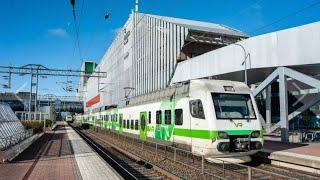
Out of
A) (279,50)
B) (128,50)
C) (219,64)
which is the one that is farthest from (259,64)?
(128,50)

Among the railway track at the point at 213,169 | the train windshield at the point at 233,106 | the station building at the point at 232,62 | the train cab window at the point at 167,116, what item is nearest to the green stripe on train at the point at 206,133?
the train windshield at the point at 233,106

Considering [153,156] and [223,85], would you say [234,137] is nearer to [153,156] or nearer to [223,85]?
[223,85]

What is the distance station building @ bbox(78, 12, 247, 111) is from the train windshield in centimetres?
2187

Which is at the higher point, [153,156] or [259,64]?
[259,64]

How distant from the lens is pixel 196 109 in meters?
14.3

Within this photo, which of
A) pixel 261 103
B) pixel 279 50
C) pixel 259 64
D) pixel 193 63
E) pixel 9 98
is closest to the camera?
pixel 279 50

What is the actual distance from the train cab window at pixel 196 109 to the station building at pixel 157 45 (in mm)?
20991

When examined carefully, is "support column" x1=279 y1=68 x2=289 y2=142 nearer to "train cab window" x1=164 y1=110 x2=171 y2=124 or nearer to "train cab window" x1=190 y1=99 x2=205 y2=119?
"train cab window" x1=164 y1=110 x2=171 y2=124

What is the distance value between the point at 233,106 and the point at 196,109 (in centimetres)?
140

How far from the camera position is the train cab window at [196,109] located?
13953 millimetres

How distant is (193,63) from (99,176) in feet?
99.2

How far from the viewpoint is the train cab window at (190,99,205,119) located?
14.0 metres

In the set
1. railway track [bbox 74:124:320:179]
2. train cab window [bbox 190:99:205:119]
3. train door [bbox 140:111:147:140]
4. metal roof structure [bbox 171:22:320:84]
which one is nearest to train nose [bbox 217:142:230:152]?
railway track [bbox 74:124:320:179]

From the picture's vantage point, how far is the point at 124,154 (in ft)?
70.5
